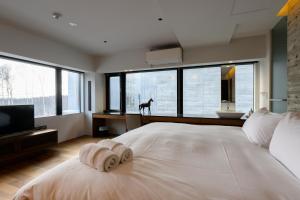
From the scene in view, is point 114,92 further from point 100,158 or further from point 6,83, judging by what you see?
point 100,158

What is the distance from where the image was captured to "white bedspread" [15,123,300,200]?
730mm

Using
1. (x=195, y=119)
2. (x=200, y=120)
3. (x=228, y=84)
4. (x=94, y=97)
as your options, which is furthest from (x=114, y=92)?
(x=228, y=84)

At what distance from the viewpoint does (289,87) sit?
2.13 meters

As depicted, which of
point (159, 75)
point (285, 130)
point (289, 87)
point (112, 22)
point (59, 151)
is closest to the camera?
point (285, 130)

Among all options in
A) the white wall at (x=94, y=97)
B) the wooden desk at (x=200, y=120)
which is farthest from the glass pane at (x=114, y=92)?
the wooden desk at (x=200, y=120)

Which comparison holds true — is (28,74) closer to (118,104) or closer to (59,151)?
(59,151)

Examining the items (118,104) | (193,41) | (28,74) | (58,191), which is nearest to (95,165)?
(58,191)

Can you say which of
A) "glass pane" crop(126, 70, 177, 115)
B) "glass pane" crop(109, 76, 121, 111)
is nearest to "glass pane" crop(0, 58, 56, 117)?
"glass pane" crop(109, 76, 121, 111)

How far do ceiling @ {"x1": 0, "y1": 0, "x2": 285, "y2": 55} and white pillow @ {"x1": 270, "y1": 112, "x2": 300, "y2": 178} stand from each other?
1569mm

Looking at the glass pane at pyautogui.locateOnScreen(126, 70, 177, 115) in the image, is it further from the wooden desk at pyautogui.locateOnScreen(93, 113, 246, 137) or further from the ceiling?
the ceiling

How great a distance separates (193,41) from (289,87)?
5.99ft

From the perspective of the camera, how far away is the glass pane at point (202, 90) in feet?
12.5

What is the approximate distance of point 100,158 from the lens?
97 centimetres

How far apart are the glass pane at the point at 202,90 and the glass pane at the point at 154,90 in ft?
1.08
